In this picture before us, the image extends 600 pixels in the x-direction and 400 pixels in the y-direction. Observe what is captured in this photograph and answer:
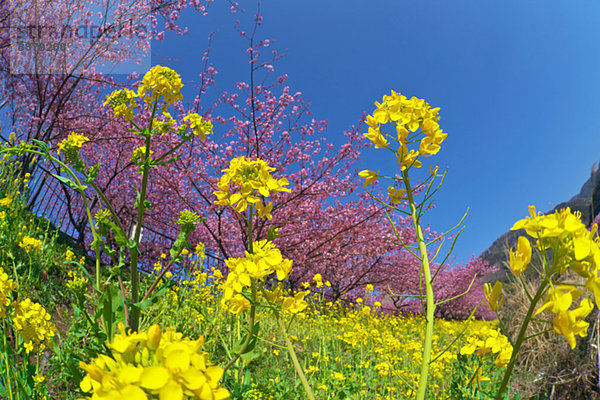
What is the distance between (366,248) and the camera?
982cm

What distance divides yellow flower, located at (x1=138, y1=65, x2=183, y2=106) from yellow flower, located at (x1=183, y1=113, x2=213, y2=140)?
14 cm

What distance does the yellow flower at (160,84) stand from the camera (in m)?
1.72

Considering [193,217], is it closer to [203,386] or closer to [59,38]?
[203,386]

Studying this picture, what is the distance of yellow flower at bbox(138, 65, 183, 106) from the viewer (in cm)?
172

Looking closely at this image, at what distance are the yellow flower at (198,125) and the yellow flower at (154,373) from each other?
1410 millimetres

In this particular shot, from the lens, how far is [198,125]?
1.85m

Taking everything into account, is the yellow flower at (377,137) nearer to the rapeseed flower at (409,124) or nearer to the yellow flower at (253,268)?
the rapeseed flower at (409,124)

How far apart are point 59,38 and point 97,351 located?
980 centimetres

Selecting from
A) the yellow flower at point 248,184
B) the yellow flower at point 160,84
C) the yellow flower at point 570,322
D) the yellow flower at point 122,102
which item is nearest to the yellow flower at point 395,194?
the yellow flower at point 248,184

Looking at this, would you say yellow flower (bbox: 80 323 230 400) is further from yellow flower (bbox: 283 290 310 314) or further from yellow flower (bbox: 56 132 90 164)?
yellow flower (bbox: 56 132 90 164)

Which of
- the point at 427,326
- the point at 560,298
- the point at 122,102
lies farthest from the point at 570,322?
the point at 122,102

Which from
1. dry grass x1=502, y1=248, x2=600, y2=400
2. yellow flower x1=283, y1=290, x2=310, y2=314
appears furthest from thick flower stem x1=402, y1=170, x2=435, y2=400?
dry grass x1=502, y1=248, x2=600, y2=400

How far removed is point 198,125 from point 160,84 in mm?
273

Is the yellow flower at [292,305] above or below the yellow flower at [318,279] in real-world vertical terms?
below
